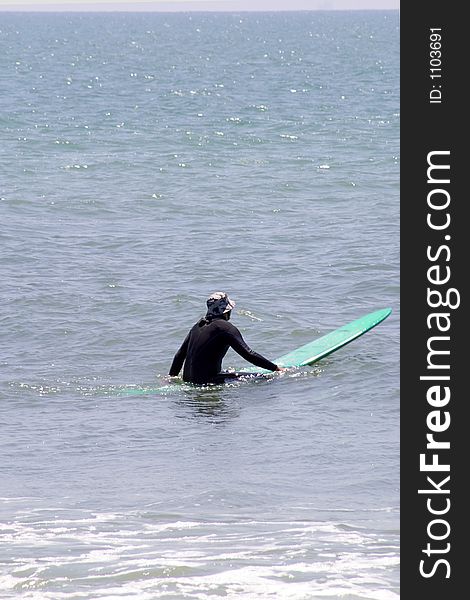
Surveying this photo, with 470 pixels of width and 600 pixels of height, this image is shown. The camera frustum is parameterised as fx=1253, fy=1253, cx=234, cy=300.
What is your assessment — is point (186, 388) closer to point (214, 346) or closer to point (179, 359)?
point (179, 359)

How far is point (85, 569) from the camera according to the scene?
741cm

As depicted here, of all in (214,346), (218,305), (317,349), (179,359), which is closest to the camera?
(214,346)

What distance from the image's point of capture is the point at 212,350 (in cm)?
1279

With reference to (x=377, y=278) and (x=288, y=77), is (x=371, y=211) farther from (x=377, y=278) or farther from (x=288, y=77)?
(x=288, y=77)

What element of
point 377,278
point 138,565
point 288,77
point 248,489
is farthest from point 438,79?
point 288,77

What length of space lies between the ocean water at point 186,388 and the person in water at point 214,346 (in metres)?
0.24

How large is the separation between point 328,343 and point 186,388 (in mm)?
2102

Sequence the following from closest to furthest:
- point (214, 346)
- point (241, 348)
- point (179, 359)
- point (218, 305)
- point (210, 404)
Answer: point (210, 404) < point (241, 348) < point (214, 346) < point (218, 305) < point (179, 359)

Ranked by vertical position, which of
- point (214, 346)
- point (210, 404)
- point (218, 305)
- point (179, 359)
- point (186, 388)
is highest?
point (218, 305)

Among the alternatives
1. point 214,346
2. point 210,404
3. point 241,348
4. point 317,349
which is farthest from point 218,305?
point 317,349

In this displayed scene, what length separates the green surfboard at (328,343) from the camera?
45.0 ft

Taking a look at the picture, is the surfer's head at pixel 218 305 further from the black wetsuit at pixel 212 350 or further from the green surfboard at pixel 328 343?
the green surfboard at pixel 328 343

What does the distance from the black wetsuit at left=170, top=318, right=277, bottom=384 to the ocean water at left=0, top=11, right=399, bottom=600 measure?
23 centimetres

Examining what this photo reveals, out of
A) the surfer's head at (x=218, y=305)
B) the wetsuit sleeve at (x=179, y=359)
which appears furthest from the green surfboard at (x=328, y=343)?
the surfer's head at (x=218, y=305)
